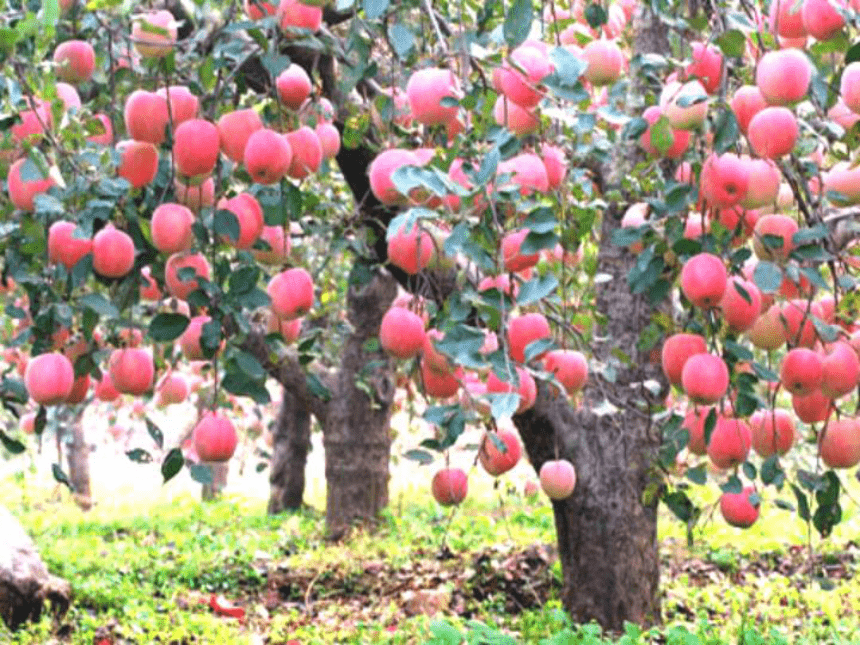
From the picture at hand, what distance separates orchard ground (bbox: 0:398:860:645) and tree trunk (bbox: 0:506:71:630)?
0.11 metres

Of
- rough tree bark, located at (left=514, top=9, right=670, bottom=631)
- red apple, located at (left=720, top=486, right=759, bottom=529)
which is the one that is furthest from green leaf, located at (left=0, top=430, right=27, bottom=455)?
rough tree bark, located at (left=514, top=9, right=670, bottom=631)

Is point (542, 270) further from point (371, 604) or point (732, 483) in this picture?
point (371, 604)

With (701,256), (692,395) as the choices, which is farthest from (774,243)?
(692,395)

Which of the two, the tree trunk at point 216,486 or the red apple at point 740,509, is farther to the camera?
the tree trunk at point 216,486

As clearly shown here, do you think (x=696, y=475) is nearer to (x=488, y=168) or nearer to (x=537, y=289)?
(x=537, y=289)

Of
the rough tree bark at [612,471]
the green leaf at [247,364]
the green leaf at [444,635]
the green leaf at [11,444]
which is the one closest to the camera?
the green leaf at [247,364]

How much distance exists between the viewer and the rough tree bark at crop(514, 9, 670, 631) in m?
3.75

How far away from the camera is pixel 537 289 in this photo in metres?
1.67

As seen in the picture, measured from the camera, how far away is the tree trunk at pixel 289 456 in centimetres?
787

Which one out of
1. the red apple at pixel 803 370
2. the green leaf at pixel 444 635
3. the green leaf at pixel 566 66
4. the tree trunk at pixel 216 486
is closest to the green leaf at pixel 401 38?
the green leaf at pixel 566 66

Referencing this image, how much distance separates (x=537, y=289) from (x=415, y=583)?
347 centimetres

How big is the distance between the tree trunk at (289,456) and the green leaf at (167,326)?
19.0 feet

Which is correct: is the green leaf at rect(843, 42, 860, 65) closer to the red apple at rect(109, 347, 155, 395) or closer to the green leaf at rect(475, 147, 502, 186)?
the green leaf at rect(475, 147, 502, 186)

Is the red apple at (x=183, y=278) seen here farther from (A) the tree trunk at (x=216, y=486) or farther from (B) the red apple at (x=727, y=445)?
A: (A) the tree trunk at (x=216, y=486)
